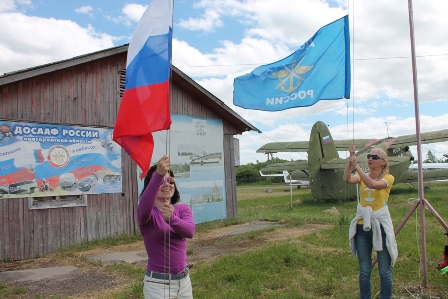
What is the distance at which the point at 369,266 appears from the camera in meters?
4.71

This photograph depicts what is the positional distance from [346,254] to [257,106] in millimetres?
3256

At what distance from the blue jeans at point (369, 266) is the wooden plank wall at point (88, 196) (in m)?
6.86

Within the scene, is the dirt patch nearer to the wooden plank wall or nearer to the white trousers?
the wooden plank wall

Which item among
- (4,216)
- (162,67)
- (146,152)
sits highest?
(162,67)

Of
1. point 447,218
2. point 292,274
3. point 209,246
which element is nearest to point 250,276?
point 292,274

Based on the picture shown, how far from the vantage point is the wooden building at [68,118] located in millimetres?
8633

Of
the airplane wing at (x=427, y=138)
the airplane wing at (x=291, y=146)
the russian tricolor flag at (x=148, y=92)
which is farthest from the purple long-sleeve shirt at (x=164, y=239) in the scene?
the airplane wing at (x=291, y=146)

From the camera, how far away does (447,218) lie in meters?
12.8

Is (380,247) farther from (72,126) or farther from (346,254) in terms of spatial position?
(72,126)

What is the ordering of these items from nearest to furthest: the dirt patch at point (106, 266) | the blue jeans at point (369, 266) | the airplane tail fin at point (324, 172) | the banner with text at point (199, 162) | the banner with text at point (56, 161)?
the blue jeans at point (369, 266) < the dirt patch at point (106, 266) < the banner with text at point (56, 161) < the banner with text at point (199, 162) < the airplane tail fin at point (324, 172)

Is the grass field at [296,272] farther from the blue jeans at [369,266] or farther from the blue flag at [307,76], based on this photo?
the blue flag at [307,76]

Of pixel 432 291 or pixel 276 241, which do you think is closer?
pixel 432 291

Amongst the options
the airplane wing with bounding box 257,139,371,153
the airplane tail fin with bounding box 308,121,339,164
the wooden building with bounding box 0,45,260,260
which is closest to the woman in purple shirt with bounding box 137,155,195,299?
the wooden building with bounding box 0,45,260,260

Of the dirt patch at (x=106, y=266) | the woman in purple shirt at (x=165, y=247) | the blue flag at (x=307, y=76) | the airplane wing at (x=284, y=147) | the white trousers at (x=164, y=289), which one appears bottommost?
the dirt patch at (x=106, y=266)
